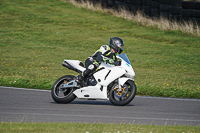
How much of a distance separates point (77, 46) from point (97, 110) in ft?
47.9

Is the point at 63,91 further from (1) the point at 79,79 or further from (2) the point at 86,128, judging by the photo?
(2) the point at 86,128

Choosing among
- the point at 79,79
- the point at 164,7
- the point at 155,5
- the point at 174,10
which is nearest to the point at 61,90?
the point at 79,79

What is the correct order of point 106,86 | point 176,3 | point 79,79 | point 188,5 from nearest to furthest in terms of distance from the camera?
1. point 106,86
2. point 79,79
3. point 188,5
4. point 176,3

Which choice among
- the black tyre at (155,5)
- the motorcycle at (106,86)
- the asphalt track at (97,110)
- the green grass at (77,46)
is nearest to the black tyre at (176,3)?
the black tyre at (155,5)

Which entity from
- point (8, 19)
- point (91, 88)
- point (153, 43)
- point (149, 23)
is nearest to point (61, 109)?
point (91, 88)

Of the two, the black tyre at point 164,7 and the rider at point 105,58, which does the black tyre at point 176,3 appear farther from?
the rider at point 105,58

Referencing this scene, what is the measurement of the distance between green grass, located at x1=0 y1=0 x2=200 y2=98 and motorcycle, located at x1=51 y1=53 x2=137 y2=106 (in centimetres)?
266

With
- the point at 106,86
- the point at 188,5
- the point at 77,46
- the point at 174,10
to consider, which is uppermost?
the point at 188,5

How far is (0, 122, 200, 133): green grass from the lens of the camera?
20.1 feet

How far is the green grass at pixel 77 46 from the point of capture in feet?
44.4

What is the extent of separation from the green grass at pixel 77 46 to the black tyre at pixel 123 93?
2.66m

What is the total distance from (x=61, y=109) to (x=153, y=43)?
16161mm

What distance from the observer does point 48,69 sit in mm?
16188

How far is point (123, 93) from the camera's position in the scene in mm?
8875
